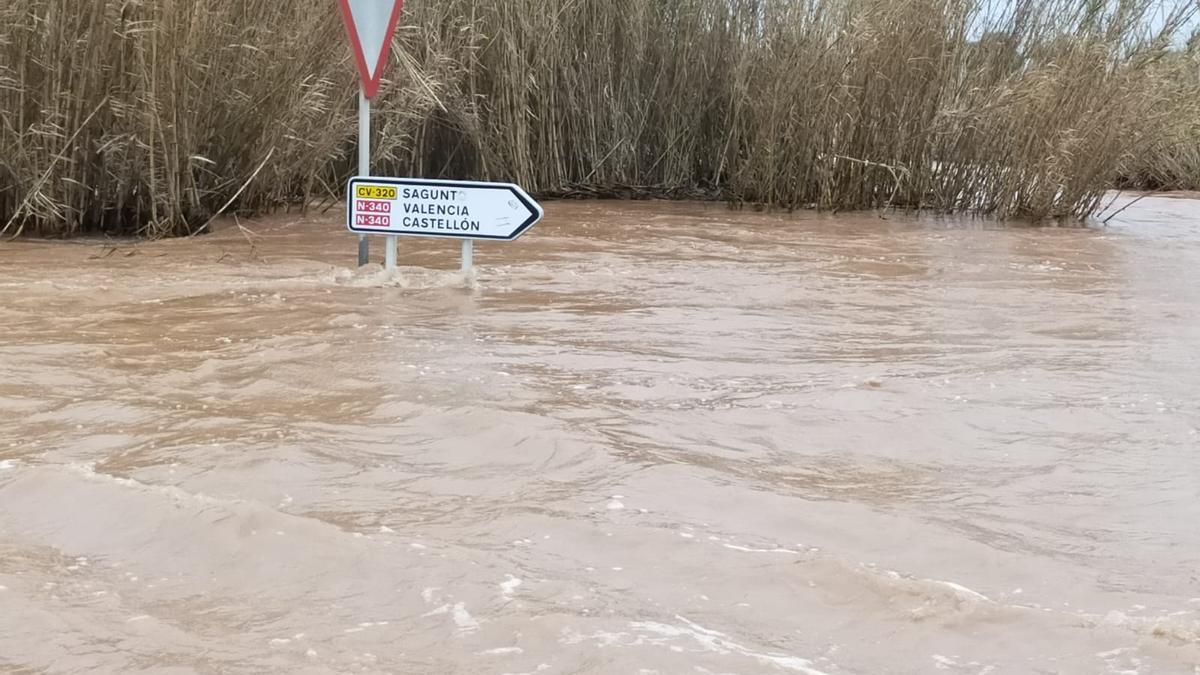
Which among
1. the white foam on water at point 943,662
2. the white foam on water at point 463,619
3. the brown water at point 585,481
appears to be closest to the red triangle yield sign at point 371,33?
the brown water at point 585,481

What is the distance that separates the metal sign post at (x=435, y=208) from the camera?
18.0 feet

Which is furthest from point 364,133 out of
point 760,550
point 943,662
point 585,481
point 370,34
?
point 943,662

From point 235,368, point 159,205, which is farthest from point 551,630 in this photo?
point 159,205

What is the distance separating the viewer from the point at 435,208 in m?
5.52

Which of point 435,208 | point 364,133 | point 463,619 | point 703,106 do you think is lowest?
point 463,619

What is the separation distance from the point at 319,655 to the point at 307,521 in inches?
23.7

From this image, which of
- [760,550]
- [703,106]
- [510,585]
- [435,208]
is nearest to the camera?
[510,585]

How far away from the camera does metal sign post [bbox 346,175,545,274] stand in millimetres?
5492

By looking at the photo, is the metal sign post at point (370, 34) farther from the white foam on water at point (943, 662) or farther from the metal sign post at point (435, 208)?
the white foam on water at point (943, 662)

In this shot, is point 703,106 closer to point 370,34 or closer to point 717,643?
point 370,34

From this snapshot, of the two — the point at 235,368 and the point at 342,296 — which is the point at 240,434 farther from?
the point at 342,296

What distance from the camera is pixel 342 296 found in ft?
17.6

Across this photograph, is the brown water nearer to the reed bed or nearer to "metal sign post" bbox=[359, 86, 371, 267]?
"metal sign post" bbox=[359, 86, 371, 267]

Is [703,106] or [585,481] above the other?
[703,106]
